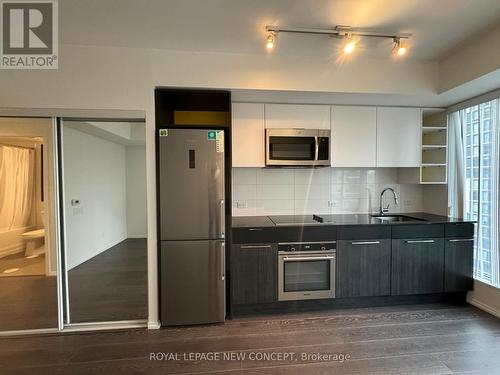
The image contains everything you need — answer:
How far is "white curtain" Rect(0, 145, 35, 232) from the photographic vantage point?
3.18 meters

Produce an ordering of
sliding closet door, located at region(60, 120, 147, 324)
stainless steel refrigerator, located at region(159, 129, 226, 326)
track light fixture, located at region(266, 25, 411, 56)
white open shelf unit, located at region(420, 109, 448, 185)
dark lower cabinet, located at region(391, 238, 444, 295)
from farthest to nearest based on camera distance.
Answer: white open shelf unit, located at region(420, 109, 448, 185) < dark lower cabinet, located at region(391, 238, 444, 295) < sliding closet door, located at region(60, 120, 147, 324) < stainless steel refrigerator, located at region(159, 129, 226, 326) < track light fixture, located at region(266, 25, 411, 56)

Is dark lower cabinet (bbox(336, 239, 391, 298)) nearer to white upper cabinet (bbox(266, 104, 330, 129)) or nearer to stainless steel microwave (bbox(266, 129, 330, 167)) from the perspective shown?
stainless steel microwave (bbox(266, 129, 330, 167))

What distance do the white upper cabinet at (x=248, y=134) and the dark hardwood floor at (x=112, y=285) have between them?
1.40 m

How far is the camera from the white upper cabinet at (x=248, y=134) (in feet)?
9.87

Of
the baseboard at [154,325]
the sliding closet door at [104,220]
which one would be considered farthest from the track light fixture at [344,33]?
the baseboard at [154,325]

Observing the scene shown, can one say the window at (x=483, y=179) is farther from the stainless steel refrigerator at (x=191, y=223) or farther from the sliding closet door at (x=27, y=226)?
the sliding closet door at (x=27, y=226)

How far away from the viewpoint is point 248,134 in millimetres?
3029

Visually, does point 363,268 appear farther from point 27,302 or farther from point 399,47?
point 27,302

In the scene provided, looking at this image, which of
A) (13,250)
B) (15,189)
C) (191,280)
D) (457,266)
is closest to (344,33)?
(191,280)

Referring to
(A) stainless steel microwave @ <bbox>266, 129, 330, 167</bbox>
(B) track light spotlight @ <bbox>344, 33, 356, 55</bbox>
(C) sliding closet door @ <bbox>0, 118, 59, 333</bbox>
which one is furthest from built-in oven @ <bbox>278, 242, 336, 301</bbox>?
(C) sliding closet door @ <bbox>0, 118, 59, 333</bbox>

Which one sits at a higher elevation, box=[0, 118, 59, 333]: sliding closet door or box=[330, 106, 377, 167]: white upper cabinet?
box=[330, 106, 377, 167]: white upper cabinet

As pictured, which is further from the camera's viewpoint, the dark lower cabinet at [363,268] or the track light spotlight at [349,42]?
the dark lower cabinet at [363,268]

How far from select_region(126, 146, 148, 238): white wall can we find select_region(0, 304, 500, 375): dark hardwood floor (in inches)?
41.6

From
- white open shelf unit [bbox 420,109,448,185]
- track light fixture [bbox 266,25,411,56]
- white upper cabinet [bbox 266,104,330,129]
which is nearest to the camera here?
track light fixture [bbox 266,25,411,56]
